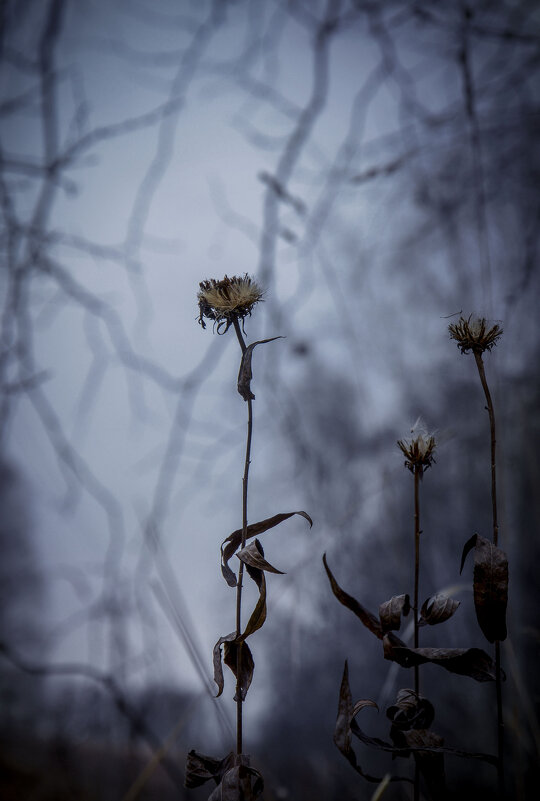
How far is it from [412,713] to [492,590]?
0.25ft

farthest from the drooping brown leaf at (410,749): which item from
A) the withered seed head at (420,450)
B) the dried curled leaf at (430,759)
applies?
the withered seed head at (420,450)

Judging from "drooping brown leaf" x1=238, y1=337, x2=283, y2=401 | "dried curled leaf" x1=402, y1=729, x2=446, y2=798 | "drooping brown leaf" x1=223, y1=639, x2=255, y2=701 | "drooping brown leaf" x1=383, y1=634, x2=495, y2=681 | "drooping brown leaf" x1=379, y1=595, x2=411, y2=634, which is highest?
"drooping brown leaf" x1=238, y1=337, x2=283, y2=401

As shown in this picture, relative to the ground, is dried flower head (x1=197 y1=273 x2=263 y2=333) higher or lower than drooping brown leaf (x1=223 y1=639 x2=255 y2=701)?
higher

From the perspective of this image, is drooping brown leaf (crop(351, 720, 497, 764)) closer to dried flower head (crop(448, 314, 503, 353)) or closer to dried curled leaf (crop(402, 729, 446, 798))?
Answer: dried curled leaf (crop(402, 729, 446, 798))

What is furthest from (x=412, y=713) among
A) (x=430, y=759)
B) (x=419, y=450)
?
(x=419, y=450)

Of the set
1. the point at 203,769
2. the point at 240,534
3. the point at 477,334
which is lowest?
the point at 203,769

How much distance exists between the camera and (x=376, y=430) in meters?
0.76

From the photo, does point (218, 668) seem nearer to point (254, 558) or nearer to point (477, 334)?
point (254, 558)

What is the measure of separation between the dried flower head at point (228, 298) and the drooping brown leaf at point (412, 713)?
202 millimetres

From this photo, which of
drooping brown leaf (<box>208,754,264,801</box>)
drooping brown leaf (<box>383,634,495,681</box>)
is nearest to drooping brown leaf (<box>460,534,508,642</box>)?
drooping brown leaf (<box>383,634,495,681</box>)

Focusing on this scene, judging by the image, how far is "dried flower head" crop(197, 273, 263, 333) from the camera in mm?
263

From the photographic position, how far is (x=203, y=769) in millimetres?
245

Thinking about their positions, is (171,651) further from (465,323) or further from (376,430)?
(465,323)

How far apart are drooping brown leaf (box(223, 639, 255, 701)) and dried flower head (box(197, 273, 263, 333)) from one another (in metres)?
0.16
